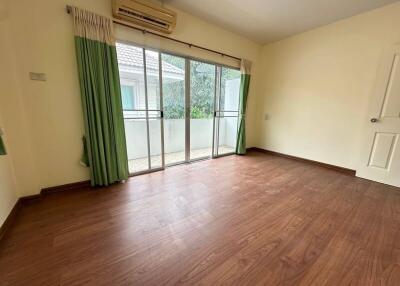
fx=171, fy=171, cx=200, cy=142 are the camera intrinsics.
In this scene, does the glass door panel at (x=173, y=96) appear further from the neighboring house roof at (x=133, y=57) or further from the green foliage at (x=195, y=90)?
the neighboring house roof at (x=133, y=57)

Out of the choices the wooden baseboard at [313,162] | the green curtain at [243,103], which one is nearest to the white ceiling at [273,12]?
the green curtain at [243,103]

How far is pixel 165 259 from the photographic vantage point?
4.44ft

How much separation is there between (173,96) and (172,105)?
0.59 ft

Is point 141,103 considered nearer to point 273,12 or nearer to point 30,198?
point 30,198

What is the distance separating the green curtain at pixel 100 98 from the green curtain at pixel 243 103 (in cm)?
276

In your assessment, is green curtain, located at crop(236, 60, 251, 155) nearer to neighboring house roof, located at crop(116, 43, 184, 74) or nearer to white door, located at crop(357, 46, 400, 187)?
neighboring house roof, located at crop(116, 43, 184, 74)

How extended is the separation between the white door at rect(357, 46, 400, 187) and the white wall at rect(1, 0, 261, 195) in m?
3.93

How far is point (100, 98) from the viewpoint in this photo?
2.31 metres

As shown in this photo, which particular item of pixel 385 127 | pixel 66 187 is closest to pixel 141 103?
pixel 66 187

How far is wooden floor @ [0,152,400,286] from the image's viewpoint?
1.24 m

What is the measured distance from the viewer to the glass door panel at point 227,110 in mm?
3977

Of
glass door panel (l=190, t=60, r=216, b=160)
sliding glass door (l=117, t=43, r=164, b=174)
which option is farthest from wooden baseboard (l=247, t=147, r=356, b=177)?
sliding glass door (l=117, t=43, r=164, b=174)

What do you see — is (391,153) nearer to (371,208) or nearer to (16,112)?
(371,208)

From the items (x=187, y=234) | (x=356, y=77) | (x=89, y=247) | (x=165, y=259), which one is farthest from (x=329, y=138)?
(x=89, y=247)
